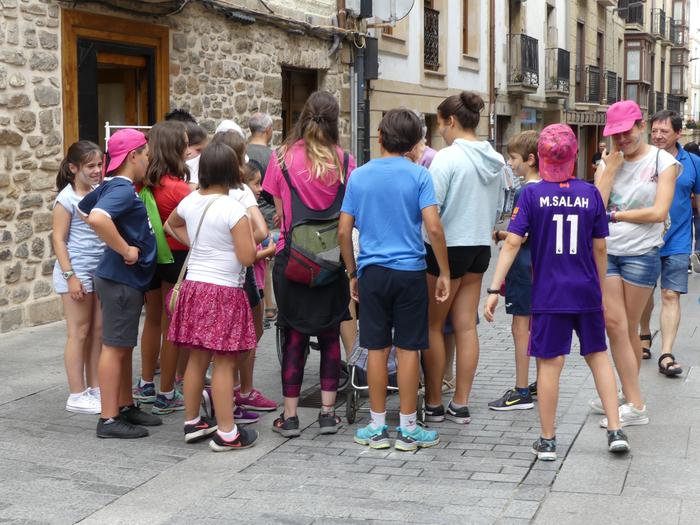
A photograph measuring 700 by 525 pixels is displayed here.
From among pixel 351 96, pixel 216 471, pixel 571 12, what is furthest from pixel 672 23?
pixel 216 471

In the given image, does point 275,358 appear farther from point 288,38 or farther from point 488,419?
point 288,38

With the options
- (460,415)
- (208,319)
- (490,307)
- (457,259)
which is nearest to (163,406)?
(208,319)

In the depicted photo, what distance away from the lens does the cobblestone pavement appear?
4441 millimetres

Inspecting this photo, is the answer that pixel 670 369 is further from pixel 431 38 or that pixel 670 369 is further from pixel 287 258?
pixel 431 38

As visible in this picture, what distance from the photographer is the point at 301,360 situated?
228 inches

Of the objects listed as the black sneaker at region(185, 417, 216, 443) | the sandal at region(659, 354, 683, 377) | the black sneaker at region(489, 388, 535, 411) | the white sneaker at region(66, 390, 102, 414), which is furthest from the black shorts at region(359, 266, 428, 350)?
the sandal at region(659, 354, 683, 377)

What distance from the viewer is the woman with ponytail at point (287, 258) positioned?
559 centimetres

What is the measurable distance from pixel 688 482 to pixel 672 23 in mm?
52359

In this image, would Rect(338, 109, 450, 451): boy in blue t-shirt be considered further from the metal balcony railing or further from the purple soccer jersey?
the metal balcony railing

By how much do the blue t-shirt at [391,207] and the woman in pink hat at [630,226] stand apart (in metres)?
1.30

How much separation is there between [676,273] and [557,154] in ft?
8.96

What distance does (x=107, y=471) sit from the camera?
5.06 meters

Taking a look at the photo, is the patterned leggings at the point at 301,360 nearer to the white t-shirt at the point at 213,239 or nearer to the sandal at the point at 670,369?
the white t-shirt at the point at 213,239

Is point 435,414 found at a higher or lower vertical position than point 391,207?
lower
